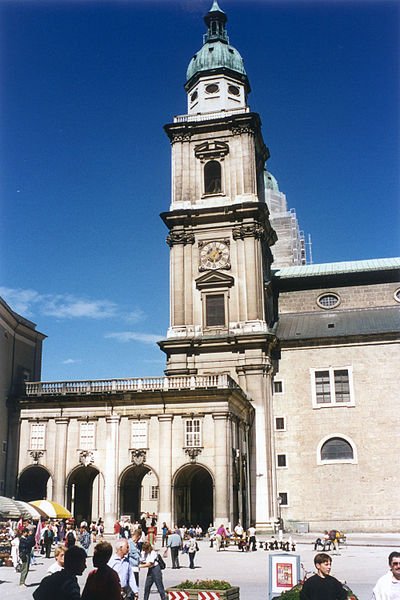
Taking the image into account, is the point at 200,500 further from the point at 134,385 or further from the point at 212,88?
the point at 212,88

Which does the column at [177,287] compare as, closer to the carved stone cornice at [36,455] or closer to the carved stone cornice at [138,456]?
the carved stone cornice at [138,456]

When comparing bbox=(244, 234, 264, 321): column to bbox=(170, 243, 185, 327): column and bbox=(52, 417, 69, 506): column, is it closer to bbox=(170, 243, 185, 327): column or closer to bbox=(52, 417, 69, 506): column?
bbox=(170, 243, 185, 327): column

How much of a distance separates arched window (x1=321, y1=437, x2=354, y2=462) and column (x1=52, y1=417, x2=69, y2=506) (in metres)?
18.5

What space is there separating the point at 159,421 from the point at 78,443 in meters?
5.44

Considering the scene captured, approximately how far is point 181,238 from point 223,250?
355cm

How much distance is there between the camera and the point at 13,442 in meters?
43.6

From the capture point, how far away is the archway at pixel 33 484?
141 feet

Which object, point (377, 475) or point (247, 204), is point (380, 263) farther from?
point (377, 475)

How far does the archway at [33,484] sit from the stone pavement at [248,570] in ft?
41.5

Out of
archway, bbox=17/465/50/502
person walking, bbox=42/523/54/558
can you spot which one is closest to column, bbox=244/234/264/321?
archway, bbox=17/465/50/502

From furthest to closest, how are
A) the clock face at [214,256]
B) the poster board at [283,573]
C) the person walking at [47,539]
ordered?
the clock face at [214,256], the person walking at [47,539], the poster board at [283,573]

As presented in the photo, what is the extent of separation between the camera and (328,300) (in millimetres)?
55156

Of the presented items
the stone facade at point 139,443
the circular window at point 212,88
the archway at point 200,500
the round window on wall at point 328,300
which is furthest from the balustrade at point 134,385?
the circular window at point 212,88

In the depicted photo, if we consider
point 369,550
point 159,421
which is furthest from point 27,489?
point 369,550
